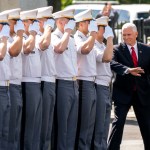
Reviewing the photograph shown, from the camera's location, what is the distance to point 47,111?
42.6ft

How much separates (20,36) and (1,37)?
278mm

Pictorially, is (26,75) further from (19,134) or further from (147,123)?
(147,123)

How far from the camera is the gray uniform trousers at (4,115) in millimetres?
12297

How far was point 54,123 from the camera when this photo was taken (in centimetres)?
1333

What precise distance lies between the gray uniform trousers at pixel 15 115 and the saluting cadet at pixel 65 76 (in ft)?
2.42

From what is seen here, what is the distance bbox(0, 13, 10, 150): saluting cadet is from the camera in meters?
12.2

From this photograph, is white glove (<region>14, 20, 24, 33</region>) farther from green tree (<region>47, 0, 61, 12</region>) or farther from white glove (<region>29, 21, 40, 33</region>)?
green tree (<region>47, 0, 61, 12</region>)

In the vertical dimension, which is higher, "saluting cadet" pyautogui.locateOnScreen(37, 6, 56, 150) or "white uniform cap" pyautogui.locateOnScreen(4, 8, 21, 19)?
"white uniform cap" pyautogui.locateOnScreen(4, 8, 21, 19)

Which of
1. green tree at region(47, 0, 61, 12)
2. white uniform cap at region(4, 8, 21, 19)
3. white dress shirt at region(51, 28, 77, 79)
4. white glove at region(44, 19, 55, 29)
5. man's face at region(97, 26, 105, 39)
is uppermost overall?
white uniform cap at region(4, 8, 21, 19)

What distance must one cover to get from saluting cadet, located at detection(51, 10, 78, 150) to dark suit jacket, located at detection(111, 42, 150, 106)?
1.00 meters

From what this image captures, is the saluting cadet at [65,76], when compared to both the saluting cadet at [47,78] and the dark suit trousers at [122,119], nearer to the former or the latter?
the saluting cadet at [47,78]

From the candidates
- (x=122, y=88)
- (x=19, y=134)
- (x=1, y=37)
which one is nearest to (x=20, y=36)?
(x=1, y=37)

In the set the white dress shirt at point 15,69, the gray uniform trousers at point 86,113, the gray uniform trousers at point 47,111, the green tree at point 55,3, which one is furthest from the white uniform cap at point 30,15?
the green tree at point 55,3

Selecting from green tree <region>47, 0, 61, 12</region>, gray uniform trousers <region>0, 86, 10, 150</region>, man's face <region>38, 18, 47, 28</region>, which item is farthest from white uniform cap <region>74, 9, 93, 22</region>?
green tree <region>47, 0, 61, 12</region>
